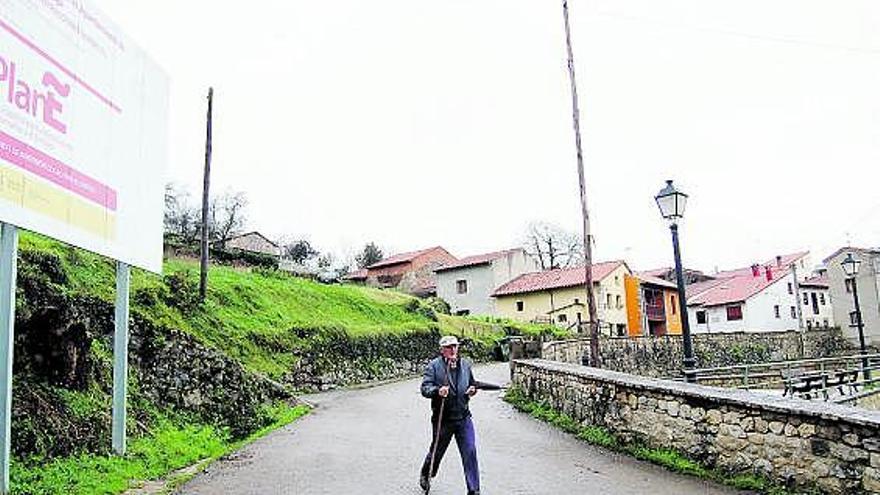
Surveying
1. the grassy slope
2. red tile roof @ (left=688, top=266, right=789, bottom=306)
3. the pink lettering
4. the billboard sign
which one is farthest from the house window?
the pink lettering

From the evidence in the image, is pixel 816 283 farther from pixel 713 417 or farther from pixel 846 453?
pixel 846 453

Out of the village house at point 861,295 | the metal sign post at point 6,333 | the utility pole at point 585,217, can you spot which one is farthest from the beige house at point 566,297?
the metal sign post at point 6,333

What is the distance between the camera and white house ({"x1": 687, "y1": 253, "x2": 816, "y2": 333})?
2424 inches

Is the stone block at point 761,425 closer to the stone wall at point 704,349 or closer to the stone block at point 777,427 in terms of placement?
the stone block at point 777,427

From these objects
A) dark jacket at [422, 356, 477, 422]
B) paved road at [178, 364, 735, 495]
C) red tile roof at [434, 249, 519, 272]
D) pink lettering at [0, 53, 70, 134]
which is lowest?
paved road at [178, 364, 735, 495]

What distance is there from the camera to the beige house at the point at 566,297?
51812 millimetres

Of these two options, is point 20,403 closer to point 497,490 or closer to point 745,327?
point 497,490

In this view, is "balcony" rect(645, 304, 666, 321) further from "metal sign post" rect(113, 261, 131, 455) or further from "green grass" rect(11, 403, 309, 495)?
"metal sign post" rect(113, 261, 131, 455)

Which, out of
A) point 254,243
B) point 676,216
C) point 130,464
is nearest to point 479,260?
point 254,243

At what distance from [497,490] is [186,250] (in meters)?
A: 28.7

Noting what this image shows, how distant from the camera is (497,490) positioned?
25.1 feet

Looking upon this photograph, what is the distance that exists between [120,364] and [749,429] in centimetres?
794

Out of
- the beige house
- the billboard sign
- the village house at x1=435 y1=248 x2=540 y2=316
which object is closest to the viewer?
the billboard sign

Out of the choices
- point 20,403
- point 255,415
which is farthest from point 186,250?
point 20,403
